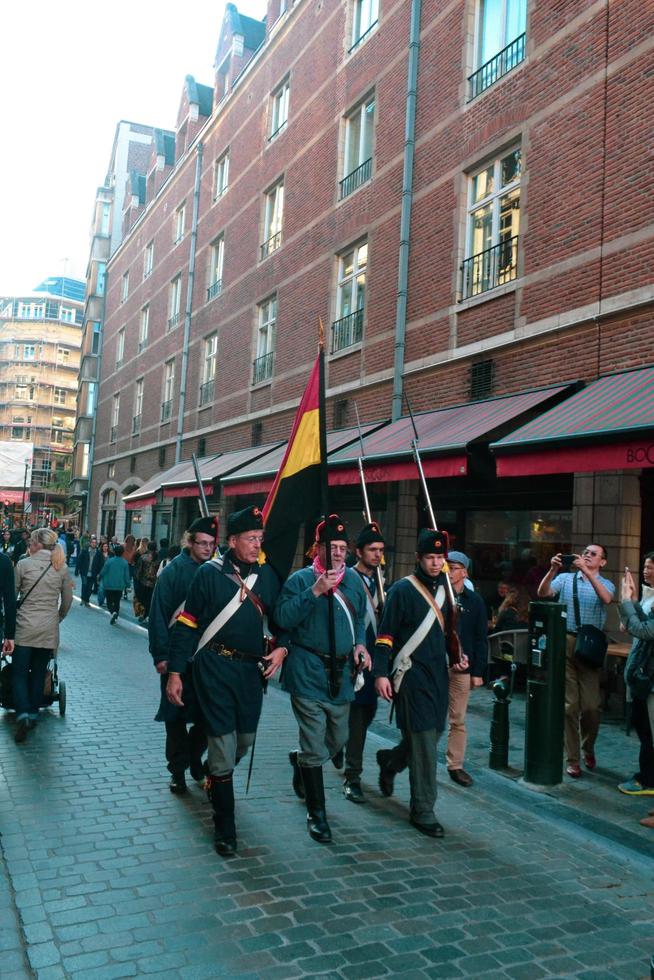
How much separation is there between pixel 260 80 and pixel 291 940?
71.9ft

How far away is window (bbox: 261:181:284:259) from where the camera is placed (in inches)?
760

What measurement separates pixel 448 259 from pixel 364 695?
8.50m

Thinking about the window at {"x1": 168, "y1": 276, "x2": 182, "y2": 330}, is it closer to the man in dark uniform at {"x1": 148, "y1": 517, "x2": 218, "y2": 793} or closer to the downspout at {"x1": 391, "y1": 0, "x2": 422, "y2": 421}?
the downspout at {"x1": 391, "y1": 0, "x2": 422, "y2": 421}

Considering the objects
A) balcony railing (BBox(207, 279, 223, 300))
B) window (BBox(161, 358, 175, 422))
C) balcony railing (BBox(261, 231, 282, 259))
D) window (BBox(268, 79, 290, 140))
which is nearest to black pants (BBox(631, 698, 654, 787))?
balcony railing (BBox(261, 231, 282, 259))

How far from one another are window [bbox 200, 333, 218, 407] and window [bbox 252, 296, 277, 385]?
3.00 meters

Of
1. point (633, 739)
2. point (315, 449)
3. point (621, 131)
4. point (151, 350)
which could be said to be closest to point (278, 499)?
point (315, 449)

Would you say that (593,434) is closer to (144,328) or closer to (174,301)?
(174,301)

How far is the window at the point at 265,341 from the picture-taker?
62.8ft

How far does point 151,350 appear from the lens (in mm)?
29609

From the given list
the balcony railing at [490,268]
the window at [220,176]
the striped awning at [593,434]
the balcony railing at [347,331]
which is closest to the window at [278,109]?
the window at [220,176]

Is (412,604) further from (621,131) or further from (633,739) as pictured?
(621,131)

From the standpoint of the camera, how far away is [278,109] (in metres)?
20.2

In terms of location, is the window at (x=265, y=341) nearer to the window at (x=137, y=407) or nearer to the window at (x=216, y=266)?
the window at (x=216, y=266)

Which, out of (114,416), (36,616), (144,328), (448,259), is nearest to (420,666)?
(36,616)
